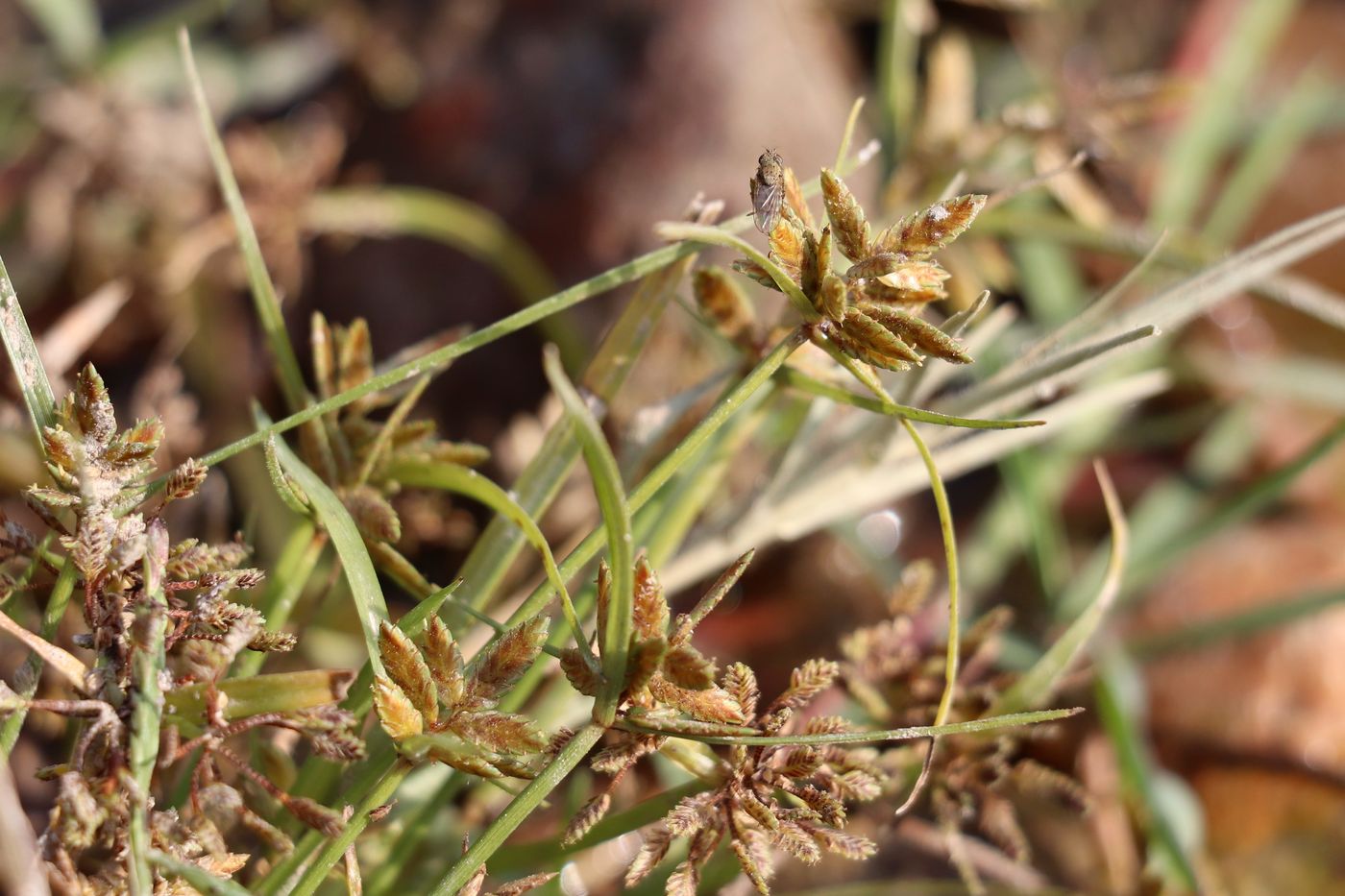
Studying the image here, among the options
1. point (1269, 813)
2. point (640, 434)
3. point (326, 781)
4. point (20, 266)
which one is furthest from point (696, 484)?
point (20, 266)

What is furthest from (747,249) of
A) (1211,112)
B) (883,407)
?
(1211,112)

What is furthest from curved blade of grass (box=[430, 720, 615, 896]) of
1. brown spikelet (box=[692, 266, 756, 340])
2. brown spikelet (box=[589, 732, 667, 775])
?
brown spikelet (box=[692, 266, 756, 340])

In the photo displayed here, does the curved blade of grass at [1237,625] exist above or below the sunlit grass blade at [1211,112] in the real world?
below

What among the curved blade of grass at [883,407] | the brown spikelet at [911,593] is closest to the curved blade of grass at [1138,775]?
the brown spikelet at [911,593]

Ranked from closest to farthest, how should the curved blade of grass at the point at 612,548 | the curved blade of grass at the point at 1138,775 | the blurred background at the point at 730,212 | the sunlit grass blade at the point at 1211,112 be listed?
the curved blade of grass at the point at 612,548, the curved blade of grass at the point at 1138,775, the blurred background at the point at 730,212, the sunlit grass blade at the point at 1211,112

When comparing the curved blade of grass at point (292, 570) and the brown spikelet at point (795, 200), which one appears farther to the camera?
the curved blade of grass at point (292, 570)

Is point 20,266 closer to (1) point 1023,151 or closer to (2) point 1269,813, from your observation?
(1) point 1023,151

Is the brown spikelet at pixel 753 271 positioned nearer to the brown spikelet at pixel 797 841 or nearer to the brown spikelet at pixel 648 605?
the brown spikelet at pixel 648 605

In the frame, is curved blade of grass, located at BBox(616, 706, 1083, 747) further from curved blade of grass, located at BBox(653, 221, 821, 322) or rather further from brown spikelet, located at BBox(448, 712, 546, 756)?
curved blade of grass, located at BBox(653, 221, 821, 322)
